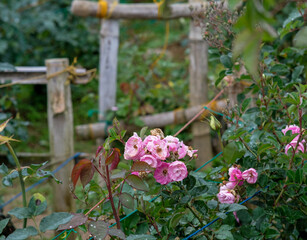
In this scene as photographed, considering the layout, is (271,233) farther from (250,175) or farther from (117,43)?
(117,43)

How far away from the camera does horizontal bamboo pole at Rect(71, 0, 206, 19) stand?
3371 mm

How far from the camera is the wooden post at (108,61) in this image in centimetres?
353

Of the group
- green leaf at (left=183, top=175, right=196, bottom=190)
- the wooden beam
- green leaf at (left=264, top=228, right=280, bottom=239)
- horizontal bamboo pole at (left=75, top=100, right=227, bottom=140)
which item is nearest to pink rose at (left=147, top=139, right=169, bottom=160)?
green leaf at (left=183, top=175, right=196, bottom=190)

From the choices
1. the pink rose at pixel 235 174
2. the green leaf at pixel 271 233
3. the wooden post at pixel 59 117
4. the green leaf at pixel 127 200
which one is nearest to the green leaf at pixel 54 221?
the green leaf at pixel 127 200

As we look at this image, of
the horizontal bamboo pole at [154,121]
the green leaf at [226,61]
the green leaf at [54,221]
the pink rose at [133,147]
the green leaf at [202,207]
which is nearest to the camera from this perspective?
the green leaf at [54,221]

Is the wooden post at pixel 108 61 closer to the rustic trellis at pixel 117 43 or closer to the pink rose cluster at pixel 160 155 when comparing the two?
the rustic trellis at pixel 117 43

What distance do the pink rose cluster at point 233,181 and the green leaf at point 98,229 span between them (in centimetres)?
34

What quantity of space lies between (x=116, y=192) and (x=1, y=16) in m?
3.76

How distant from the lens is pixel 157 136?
1.09 metres

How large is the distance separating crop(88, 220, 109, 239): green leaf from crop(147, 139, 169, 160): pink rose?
7.9 inches

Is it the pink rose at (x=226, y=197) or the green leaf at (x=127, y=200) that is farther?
the pink rose at (x=226, y=197)

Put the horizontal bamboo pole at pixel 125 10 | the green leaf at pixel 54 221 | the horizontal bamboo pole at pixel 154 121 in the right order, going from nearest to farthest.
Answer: the green leaf at pixel 54 221 → the horizontal bamboo pole at pixel 125 10 → the horizontal bamboo pole at pixel 154 121

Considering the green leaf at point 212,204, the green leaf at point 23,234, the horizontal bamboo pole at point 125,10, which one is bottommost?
the green leaf at point 212,204

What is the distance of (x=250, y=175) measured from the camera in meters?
1.18
